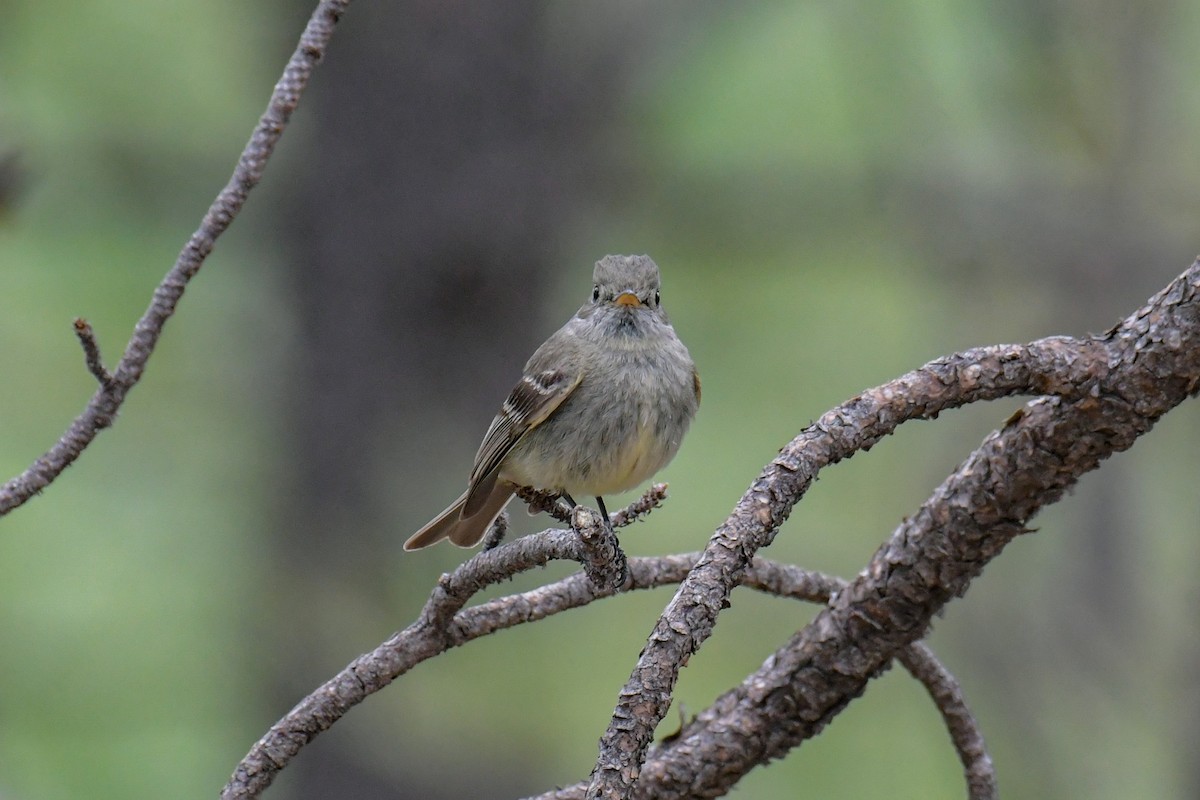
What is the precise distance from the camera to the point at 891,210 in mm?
5078

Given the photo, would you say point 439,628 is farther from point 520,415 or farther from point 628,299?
point 628,299

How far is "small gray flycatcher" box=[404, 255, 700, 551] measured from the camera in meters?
3.73

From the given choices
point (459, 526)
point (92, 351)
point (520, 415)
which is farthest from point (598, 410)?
→ point (92, 351)

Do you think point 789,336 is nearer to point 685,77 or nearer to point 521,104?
point 685,77

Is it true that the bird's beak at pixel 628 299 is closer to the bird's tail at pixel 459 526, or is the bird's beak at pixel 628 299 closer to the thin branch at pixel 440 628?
the bird's tail at pixel 459 526

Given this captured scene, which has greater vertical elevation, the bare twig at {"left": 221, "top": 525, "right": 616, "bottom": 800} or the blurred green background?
the blurred green background

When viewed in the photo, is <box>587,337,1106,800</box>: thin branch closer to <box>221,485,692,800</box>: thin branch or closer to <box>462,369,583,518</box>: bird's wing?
<box>221,485,692,800</box>: thin branch

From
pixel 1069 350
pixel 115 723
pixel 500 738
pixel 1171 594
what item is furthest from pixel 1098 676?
pixel 115 723

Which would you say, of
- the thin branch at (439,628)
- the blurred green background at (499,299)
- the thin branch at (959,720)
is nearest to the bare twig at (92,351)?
the thin branch at (439,628)

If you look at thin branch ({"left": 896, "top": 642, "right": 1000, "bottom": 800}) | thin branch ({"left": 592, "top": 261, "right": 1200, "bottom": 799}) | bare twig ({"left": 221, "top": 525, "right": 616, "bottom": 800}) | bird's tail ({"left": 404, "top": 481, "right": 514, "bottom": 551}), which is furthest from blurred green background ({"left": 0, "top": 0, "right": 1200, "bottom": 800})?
bare twig ({"left": 221, "top": 525, "right": 616, "bottom": 800})

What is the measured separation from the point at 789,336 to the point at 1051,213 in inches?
88.6

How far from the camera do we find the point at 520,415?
152 inches

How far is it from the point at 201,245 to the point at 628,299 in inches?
64.1

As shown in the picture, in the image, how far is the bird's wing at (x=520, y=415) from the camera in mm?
3807
